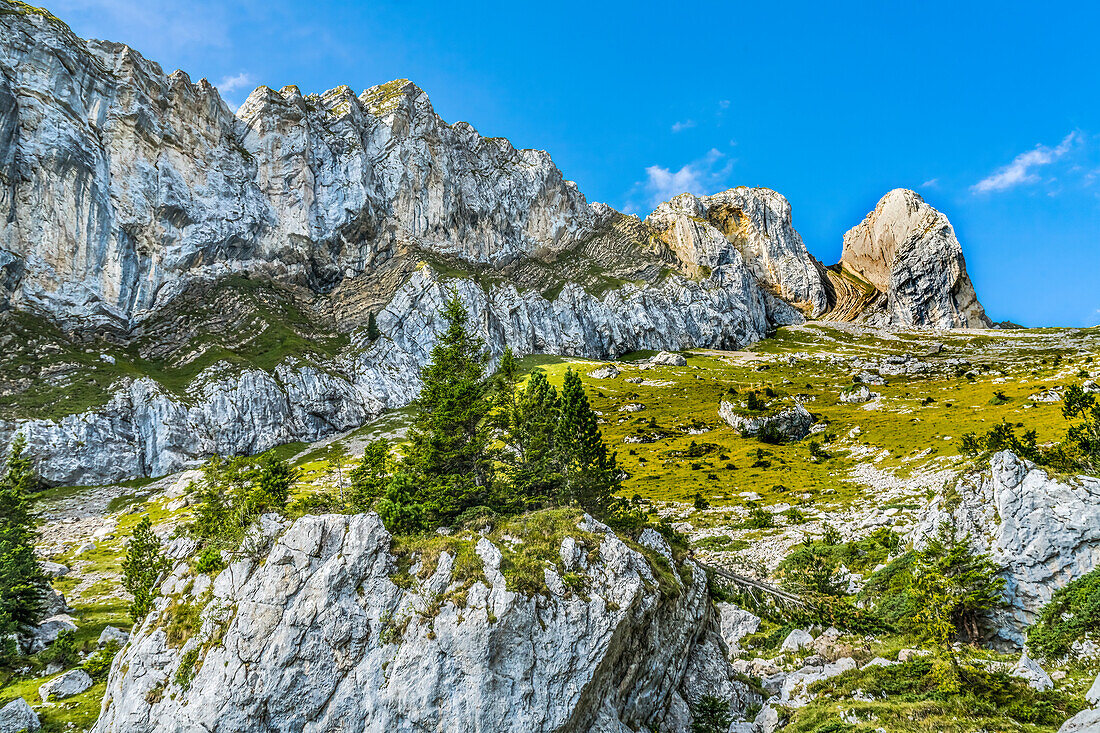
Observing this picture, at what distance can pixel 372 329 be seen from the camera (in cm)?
17250

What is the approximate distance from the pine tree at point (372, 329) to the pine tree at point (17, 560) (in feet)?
437

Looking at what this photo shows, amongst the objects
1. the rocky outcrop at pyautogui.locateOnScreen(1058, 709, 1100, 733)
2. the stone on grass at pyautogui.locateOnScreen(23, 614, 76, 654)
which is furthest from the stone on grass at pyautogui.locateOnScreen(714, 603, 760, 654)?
the stone on grass at pyautogui.locateOnScreen(23, 614, 76, 654)

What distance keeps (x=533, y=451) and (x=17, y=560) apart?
109ft

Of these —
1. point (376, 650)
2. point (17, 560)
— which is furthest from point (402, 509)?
point (17, 560)

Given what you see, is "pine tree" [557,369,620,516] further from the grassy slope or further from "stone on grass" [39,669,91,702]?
"stone on grass" [39,669,91,702]

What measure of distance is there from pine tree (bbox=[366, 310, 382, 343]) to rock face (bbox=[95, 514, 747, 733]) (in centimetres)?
15591

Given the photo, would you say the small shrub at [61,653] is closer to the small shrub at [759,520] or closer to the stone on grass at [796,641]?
the stone on grass at [796,641]

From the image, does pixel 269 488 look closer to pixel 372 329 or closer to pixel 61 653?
pixel 61 653

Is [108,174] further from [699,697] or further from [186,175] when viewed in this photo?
[699,697]

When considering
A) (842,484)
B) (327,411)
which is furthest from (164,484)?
(842,484)

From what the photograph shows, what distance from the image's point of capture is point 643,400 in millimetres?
141000

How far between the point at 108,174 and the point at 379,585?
564ft

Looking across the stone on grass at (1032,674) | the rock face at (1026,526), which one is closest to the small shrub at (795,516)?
the rock face at (1026,526)

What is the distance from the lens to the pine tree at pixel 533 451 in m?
30.4
